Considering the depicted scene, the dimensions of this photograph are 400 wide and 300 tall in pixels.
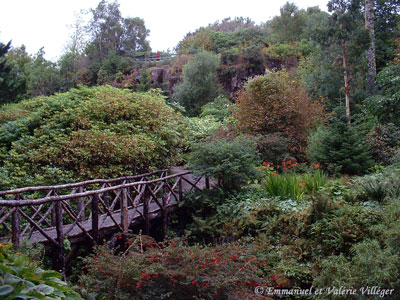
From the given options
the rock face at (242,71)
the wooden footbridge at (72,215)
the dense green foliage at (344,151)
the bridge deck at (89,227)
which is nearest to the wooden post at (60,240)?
the wooden footbridge at (72,215)

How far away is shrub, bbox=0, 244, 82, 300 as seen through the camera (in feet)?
6.91

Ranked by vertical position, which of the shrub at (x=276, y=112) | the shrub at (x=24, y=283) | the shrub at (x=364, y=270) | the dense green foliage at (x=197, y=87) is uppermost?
the dense green foliage at (x=197, y=87)

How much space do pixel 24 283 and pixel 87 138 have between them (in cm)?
701

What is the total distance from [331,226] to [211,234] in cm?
273

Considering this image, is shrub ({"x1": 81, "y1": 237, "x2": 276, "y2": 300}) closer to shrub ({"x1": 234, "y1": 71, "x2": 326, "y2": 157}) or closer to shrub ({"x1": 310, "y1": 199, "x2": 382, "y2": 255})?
shrub ({"x1": 310, "y1": 199, "x2": 382, "y2": 255})

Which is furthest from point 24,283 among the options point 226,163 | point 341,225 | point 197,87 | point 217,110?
point 197,87

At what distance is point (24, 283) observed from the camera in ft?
7.30

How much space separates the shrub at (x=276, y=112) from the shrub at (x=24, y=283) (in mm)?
10719

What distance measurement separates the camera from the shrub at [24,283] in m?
2.11

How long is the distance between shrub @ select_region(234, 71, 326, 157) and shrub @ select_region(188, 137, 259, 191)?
160 inches

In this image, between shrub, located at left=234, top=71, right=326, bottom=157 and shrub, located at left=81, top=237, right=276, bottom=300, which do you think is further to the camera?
shrub, located at left=234, top=71, right=326, bottom=157

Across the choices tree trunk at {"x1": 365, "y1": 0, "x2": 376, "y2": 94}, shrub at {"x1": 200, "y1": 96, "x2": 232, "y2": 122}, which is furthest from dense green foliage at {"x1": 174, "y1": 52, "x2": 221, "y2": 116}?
tree trunk at {"x1": 365, "y1": 0, "x2": 376, "y2": 94}

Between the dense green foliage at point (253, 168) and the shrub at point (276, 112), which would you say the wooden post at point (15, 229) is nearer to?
the dense green foliage at point (253, 168)

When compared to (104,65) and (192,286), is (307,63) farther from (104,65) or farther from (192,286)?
(192,286)
